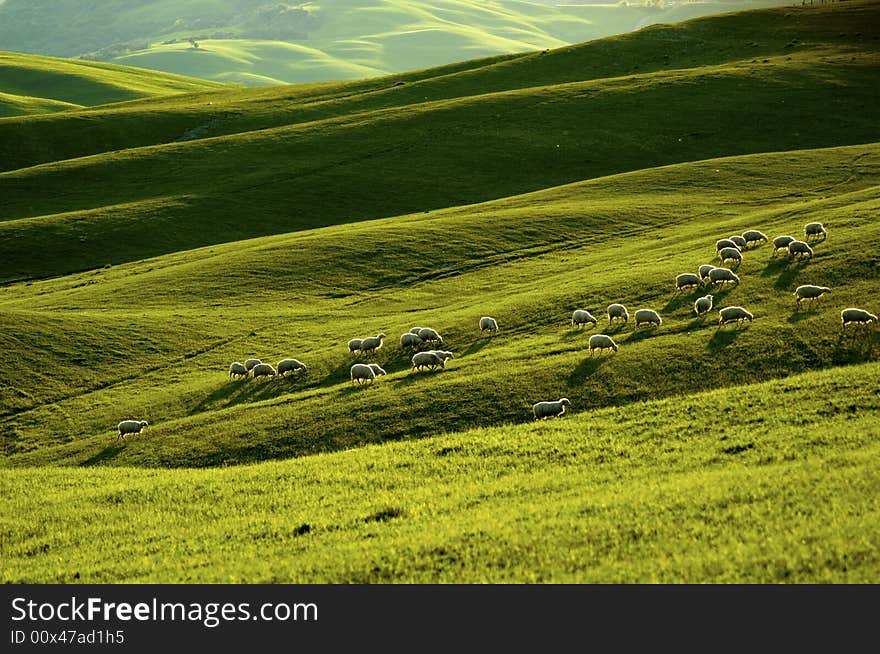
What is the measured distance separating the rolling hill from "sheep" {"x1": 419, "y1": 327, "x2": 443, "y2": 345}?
740 mm

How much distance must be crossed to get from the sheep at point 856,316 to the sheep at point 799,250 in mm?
9572

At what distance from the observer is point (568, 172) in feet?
267

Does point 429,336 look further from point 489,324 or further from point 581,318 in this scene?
point 581,318

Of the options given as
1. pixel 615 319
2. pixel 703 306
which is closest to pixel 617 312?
pixel 615 319

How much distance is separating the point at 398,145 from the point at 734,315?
2491 inches

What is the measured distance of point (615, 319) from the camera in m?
36.0

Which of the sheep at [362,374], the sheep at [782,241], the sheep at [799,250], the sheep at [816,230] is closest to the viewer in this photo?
the sheep at [362,374]

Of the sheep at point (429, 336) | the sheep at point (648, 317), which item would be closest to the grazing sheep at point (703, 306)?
the sheep at point (648, 317)

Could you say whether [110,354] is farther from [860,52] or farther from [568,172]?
[860,52]

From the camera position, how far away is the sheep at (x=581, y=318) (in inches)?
1398

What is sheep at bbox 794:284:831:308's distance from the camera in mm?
32094

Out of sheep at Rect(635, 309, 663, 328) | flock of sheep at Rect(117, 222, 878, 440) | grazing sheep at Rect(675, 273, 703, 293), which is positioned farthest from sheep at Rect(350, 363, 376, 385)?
grazing sheep at Rect(675, 273, 703, 293)

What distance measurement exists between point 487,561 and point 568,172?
70.8 meters

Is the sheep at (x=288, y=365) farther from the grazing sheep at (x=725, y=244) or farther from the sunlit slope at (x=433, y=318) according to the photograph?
the grazing sheep at (x=725, y=244)
